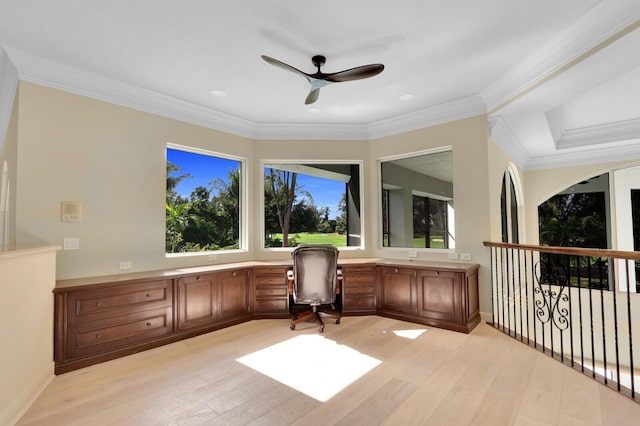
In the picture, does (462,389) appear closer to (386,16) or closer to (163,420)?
(163,420)

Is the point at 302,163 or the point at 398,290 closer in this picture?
the point at 398,290

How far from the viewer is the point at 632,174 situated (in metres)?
6.70

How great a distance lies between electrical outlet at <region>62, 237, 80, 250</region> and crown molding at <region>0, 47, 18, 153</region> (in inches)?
63.8

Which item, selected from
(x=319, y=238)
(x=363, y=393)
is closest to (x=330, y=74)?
(x=363, y=393)

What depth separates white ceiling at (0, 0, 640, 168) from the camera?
8.14 ft

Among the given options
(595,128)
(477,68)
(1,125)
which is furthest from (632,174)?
(1,125)

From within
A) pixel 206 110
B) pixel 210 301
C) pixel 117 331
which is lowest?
pixel 117 331

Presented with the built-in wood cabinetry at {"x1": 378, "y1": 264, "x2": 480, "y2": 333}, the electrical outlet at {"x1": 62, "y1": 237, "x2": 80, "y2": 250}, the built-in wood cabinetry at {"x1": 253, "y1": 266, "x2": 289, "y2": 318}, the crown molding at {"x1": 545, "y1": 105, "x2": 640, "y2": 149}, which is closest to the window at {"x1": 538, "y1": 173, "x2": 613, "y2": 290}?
the crown molding at {"x1": 545, "y1": 105, "x2": 640, "y2": 149}

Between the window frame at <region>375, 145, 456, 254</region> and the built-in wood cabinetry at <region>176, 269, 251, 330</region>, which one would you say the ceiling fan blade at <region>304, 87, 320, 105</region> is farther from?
the built-in wood cabinetry at <region>176, 269, 251, 330</region>

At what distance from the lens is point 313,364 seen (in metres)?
2.99

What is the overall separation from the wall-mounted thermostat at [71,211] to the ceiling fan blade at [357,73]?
297cm

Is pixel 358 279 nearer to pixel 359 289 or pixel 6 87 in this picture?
Answer: pixel 359 289

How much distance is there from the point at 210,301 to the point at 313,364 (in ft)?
5.55

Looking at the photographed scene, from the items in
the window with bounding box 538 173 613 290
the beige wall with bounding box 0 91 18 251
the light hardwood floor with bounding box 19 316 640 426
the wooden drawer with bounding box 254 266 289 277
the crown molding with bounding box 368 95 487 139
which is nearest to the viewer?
the light hardwood floor with bounding box 19 316 640 426
